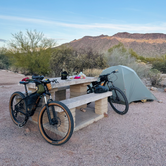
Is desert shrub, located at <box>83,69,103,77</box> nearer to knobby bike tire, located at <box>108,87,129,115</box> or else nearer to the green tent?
the green tent

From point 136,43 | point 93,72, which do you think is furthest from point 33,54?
point 136,43

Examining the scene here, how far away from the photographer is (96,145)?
117 inches

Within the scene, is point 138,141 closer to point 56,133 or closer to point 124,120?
point 124,120

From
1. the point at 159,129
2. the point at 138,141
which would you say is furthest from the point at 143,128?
the point at 138,141

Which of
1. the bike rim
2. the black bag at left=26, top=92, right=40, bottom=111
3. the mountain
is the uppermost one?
the mountain

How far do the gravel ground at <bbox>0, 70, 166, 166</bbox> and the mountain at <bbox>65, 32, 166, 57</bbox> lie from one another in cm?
5279

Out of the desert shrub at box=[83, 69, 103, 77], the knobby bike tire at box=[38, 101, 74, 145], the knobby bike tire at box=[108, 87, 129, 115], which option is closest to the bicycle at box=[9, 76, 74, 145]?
the knobby bike tire at box=[38, 101, 74, 145]

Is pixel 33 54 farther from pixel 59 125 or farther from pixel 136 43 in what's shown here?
pixel 136 43

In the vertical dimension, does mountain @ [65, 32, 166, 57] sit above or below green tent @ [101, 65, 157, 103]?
above

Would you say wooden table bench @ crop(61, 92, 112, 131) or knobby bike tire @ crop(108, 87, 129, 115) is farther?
knobby bike tire @ crop(108, 87, 129, 115)

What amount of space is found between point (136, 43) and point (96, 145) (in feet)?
216

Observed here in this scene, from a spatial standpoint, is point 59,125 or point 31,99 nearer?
point 59,125

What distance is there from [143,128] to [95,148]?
4.95ft

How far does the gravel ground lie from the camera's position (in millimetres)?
2480
